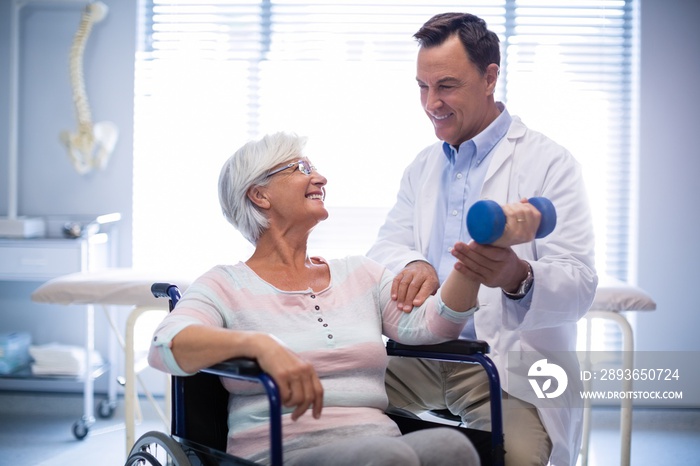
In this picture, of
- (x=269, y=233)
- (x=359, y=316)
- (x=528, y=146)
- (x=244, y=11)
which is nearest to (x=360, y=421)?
(x=359, y=316)

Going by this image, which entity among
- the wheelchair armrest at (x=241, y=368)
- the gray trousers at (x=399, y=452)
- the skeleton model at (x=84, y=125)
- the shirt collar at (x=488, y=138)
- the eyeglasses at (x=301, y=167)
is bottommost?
the gray trousers at (x=399, y=452)

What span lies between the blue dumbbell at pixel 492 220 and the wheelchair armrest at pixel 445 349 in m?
0.27

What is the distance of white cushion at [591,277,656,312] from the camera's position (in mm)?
2365

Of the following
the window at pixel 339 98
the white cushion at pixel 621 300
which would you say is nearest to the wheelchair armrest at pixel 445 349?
the white cushion at pixel 621 300

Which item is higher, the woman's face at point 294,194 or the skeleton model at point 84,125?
the skeleton model at point 84,125

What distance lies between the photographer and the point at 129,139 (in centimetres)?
373

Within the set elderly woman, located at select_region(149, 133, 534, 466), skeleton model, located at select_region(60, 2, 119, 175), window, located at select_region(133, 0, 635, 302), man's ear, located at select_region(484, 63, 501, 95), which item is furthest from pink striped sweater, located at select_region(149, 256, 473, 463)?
skeleton model, located at select_region(60, 2, 119, 175)

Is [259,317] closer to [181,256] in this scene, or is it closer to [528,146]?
[528,146]

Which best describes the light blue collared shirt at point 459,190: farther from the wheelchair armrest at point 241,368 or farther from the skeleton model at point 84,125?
the skeleton model at point 84,125

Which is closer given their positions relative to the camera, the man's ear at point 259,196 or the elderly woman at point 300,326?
the elderly woman at point 300,326

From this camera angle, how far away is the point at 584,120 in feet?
12.1

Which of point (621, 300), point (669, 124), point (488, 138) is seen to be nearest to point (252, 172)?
point (488, 138)

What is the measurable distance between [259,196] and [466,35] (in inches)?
28.8

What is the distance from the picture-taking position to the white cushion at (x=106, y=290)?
2.49m
